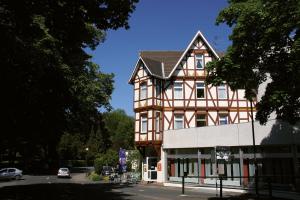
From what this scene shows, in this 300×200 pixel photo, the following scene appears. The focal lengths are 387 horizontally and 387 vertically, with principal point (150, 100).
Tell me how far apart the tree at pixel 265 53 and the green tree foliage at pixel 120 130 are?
6299cm

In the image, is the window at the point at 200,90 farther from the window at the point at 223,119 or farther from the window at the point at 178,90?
the window at the point at 223,119

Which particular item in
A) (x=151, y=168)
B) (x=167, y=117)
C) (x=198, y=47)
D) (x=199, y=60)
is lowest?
(x=151, y=168)

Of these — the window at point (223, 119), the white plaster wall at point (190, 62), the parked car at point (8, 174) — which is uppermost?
the white plaster wall at point (190, 62)

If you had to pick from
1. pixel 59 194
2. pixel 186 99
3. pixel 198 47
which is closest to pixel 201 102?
pixel 186 99

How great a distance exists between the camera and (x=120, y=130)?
98688 mm

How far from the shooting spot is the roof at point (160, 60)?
124 feet

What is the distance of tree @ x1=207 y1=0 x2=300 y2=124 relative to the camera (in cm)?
1521

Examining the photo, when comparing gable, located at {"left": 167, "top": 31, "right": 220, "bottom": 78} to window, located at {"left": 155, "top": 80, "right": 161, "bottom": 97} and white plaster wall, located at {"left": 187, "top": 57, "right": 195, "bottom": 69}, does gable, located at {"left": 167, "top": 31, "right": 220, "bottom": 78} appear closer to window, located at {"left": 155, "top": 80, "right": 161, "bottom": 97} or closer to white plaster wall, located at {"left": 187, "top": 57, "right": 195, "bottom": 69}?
white plaster wall, located at {"left": 187, "top": 57, "right": 195, "bottom": 69}

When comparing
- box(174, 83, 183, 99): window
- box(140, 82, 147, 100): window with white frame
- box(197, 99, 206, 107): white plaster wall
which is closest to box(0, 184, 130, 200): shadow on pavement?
box(140, 82, 147, 100): window with white frame

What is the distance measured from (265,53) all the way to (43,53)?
1016cm

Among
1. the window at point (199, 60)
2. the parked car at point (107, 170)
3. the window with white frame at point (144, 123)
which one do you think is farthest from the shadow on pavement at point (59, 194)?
the parked car at point (107, 170)

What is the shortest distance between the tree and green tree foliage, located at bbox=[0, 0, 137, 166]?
655 cm

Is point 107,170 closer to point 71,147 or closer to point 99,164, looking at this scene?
point 99,164

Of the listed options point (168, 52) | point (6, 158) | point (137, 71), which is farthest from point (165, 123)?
point (6, 158)
